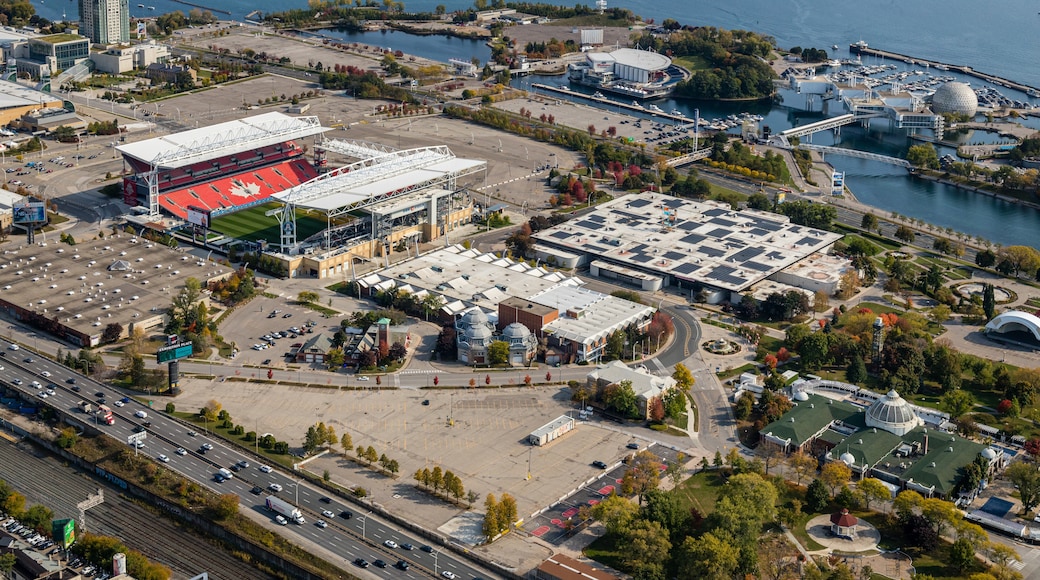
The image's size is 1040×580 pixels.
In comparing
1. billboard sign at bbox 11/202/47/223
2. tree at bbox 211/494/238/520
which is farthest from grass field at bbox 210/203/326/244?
tree at bbox 211/494/238/520

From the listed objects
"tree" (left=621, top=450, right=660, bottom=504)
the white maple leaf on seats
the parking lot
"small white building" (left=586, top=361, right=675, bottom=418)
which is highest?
the white maple leaf on seats

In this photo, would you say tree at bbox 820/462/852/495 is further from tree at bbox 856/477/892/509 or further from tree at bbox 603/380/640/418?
tree at bbox 603/380/640/418

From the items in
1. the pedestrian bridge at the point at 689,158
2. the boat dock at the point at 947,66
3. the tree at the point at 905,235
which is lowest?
the tree at the point at 905,235

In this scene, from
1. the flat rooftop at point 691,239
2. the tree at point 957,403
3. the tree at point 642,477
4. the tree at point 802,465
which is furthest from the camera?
the flat rooftop at point 691,239

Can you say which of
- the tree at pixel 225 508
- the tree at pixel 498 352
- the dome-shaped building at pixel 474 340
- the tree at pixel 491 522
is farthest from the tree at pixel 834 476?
the tree at pixel 225 508

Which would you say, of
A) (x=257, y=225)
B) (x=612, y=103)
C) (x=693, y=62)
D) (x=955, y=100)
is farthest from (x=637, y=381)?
(x=693, y=62)

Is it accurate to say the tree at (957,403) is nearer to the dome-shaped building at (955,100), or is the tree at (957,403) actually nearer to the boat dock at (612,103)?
the boat dock at (612,103)

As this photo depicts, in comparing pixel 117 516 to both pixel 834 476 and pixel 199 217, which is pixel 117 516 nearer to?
pixel 834 476
